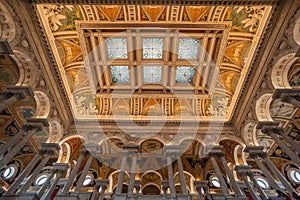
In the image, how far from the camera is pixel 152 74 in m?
12.9

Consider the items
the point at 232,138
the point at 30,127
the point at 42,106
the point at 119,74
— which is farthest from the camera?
the point at 119,74

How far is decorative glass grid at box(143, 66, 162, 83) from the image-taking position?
1257cm

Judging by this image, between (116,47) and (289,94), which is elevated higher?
(116,47)

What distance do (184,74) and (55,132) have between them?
26.6 ft

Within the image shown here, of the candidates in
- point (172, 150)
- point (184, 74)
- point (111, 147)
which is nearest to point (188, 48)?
point (184, 74)

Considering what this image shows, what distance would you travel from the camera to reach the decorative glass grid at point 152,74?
41.2 ft

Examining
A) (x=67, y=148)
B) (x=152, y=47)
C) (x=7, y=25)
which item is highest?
(x=152, y=47)

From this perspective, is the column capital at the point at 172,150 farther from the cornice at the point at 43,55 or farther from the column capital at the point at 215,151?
the cornice at the point at 43,55

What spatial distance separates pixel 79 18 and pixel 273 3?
27.0ft

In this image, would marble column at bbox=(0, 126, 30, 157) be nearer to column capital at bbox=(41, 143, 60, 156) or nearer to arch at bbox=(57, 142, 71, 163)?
column capital at bbox=(41, 143, 60, 156)

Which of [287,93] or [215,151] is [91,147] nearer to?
[215,151]

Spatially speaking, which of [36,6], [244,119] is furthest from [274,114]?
[36,6]

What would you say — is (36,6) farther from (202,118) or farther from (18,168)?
(18,168)

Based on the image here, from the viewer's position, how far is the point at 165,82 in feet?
42.8
